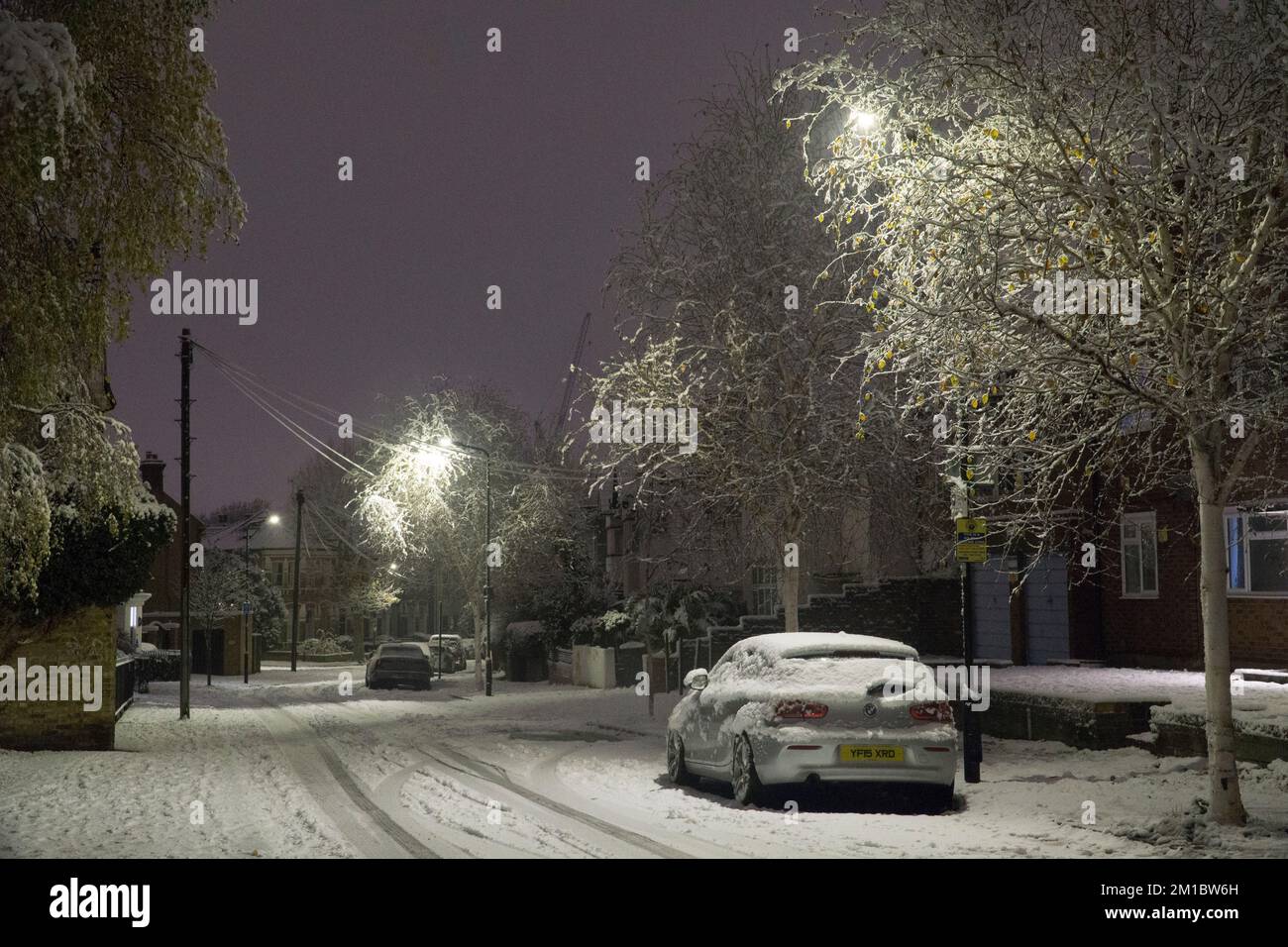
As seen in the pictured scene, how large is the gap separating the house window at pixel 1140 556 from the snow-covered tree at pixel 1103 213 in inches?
493

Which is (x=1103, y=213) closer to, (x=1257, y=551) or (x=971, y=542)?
(x=971, y=542)

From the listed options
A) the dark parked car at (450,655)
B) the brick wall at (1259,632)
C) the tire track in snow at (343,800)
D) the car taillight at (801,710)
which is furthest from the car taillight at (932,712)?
the dark parked car at (450,655)

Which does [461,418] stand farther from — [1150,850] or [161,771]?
[1150,850]

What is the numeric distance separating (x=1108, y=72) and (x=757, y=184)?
35.8 feet

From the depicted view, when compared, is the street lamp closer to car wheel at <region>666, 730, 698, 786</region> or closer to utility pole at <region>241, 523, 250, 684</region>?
utility pole at <region>241, 523, 250, 684</region>

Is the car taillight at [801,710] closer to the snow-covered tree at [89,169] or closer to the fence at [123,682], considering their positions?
the snow-covered tree at [89,169]

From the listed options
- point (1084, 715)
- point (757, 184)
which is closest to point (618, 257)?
point (757, 184)

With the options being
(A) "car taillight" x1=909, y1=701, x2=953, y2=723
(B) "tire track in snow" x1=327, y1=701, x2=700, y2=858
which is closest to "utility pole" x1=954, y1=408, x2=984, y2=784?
(A) "car taillight" x1=909, y1=701, x2=953, y2=723

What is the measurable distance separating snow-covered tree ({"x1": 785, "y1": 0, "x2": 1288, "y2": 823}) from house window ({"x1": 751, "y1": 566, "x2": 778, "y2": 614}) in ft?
82.6

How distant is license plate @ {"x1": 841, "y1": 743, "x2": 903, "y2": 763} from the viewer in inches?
479

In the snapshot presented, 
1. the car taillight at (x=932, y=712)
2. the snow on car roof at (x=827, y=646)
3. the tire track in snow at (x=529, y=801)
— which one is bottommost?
the tire track in snow at (x=529, y=801)

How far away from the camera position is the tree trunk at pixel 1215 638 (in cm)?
1095

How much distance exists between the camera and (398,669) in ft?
129

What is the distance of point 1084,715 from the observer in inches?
676
